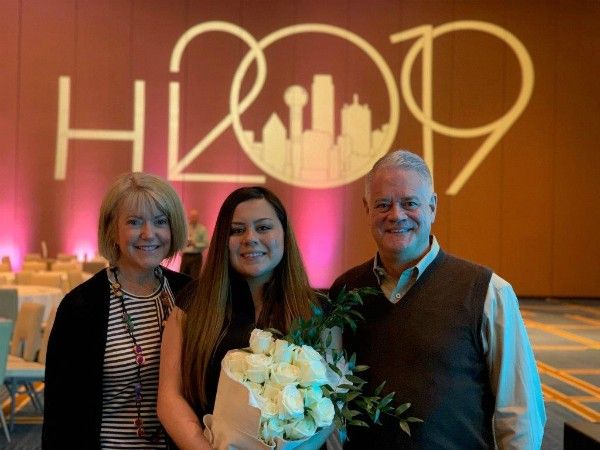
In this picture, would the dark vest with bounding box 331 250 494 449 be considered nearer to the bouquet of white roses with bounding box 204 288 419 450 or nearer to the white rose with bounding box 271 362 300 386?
the bouquet of white roses with bounding box 204 288 419 450

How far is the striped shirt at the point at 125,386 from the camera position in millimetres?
1899

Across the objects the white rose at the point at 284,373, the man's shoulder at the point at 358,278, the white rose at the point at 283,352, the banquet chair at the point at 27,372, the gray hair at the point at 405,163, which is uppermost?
the gray hair at the point at 405,163

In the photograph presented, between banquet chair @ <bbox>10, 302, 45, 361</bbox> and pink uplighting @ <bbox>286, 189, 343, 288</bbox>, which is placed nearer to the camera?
banquet chair @ <bbox>10, 302, 45, 361</bbox>

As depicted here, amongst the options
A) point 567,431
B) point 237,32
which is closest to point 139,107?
point 237,32

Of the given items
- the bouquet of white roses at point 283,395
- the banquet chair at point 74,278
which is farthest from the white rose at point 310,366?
the banquet chair at point 74,278

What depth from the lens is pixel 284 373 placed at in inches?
56.4

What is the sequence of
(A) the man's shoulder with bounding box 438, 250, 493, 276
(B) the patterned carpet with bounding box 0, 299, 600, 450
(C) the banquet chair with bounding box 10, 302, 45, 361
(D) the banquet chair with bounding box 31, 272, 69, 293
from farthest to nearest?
(D) the banquet chair with bounding box 31, 272, 69, 293, (C) the banquet chair with bounding box 10, 302, 45, 361, (B) the patterned carpet with bounding box 0, 299, 600, 450, (A) the man's shoulder with bounding box 438, 250, 493, 276

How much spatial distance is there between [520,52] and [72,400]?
45.4 ft

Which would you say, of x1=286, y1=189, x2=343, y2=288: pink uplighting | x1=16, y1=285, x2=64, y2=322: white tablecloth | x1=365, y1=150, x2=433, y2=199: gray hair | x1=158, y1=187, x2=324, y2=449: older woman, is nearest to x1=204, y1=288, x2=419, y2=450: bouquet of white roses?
x1=158, y1=187, x2=324, y2=449: older woman

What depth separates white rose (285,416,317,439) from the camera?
1414mm

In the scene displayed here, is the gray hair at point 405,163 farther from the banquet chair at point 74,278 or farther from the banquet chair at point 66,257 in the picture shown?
the banquet chair at point 66,257

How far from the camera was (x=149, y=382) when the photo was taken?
6.34 feet

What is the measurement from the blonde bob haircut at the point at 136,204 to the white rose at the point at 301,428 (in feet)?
2.56

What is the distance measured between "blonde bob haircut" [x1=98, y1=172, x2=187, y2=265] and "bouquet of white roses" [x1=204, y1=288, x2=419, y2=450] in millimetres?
581
